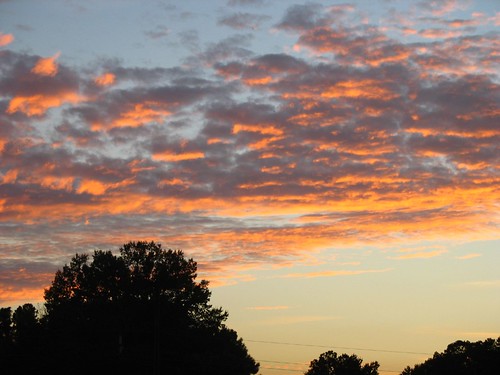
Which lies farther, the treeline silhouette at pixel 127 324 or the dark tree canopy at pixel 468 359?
the dark tree canopy at pixel 468 359

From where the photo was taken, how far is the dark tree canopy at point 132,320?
8875 cm

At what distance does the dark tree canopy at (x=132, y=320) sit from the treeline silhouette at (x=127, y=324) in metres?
0.11

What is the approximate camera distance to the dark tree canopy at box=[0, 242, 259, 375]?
8875 cm

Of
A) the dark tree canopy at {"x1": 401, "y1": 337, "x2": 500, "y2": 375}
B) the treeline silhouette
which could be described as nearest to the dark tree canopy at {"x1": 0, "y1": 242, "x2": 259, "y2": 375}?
the treeline silhouette

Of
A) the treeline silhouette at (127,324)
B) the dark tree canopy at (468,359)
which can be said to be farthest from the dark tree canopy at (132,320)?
the dark tree canopy at (468,359)

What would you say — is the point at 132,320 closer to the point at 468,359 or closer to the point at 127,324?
the point at 127,324

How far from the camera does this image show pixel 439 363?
605ft

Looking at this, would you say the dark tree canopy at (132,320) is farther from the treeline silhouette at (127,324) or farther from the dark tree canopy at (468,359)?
the dark tree canopy at (468,359)

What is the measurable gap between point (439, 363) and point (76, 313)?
368ft

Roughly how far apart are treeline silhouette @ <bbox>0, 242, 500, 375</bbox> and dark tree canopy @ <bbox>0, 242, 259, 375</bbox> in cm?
11

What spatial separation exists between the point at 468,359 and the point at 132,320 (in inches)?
4222

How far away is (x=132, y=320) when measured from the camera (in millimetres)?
93438

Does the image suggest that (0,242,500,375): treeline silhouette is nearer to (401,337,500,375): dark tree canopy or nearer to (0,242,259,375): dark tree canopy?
(0,242,259,375): dark tree canopy

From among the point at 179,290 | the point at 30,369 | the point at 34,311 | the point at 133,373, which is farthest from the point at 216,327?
the point at 34,311
